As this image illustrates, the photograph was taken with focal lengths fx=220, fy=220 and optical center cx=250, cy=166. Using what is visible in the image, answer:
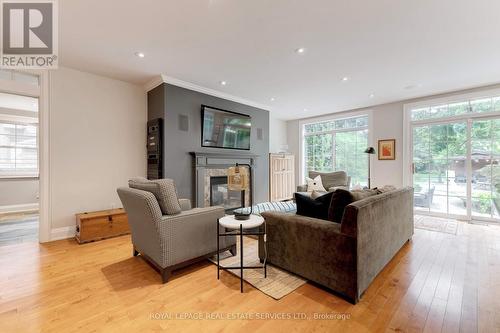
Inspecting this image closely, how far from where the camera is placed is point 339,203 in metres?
1.94

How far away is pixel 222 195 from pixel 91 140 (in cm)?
247

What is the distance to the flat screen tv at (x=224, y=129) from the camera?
4230 millimetres

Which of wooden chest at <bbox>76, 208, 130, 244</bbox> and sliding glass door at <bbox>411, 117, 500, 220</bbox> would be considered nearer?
wooden chest at <bbox>76, 208, 130, 244</bbox>

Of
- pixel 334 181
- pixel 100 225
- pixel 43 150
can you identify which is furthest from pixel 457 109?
pixel 43 150

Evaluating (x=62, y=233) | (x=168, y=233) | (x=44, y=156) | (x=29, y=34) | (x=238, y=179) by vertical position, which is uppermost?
(x=29, y=34)

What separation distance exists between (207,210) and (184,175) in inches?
64.9

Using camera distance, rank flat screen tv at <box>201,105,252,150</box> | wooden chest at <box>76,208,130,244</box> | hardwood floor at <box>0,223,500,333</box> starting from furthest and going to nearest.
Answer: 1. flat screen tv at <box>201,105,252,150</box>
2. wooden chest at <box>76,208,130,244</box>
3. hardwood floor at <box>0,223,500,333</box>

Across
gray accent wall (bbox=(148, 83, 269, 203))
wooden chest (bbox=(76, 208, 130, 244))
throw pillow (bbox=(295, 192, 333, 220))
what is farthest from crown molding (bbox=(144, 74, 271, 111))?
throw pillow (bbox=(295, 192, 333, 220))

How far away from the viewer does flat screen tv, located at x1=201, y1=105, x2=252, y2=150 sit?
4.23 metres

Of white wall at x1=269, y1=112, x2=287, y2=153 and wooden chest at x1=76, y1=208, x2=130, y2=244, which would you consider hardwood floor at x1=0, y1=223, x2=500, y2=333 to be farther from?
white wall at x1=269, y1=112, x2=287, y2=153

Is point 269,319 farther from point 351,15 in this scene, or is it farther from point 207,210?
point 351,15

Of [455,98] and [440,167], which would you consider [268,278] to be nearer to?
[440,167]

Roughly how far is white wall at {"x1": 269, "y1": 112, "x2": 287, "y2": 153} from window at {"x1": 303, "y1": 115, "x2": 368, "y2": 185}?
0.70 meters

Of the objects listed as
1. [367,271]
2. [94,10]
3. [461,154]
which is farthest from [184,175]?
[461,154]
